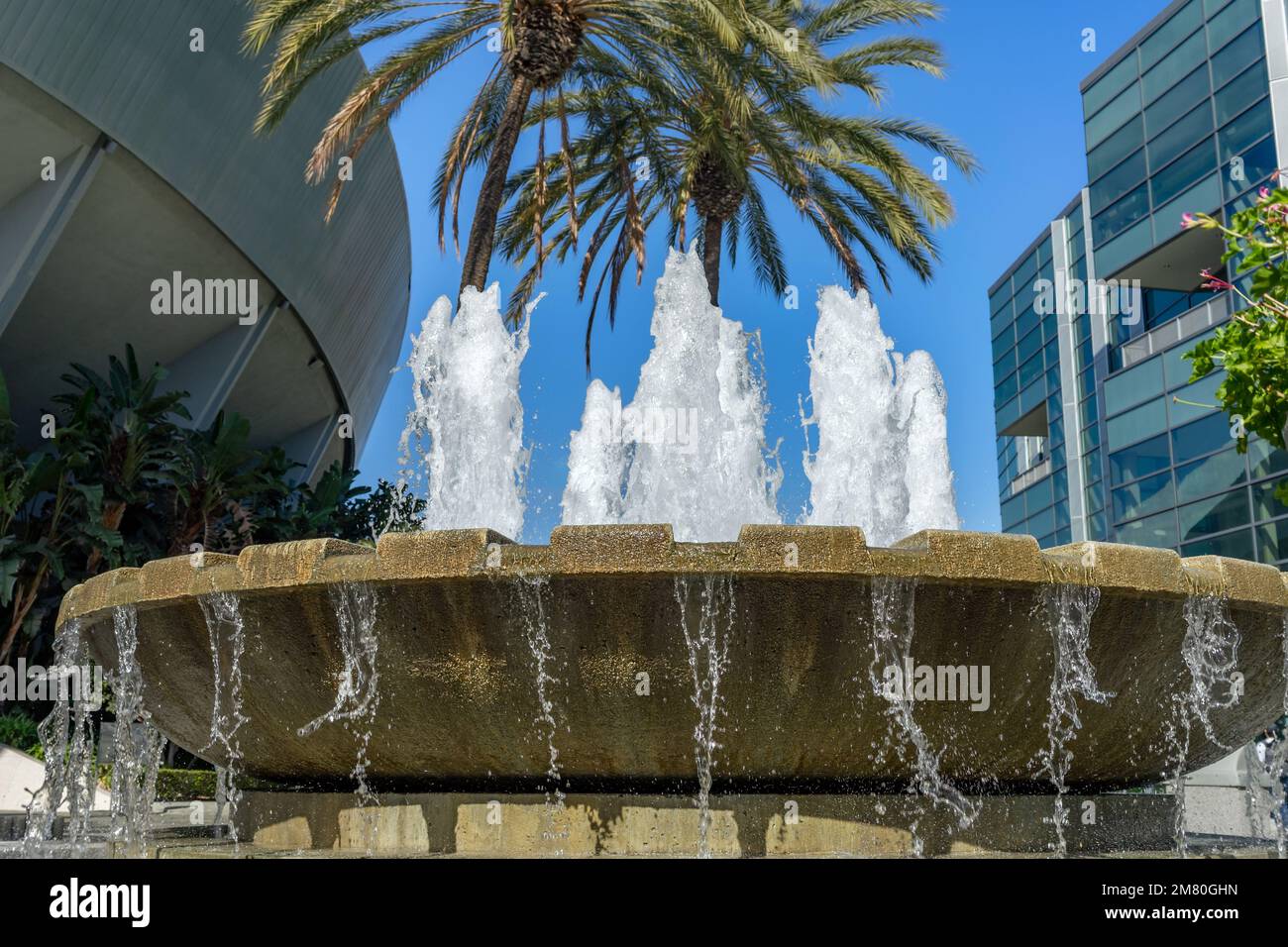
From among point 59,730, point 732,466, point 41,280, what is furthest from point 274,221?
point 59,730

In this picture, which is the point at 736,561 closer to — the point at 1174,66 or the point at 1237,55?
the point at 1237,55

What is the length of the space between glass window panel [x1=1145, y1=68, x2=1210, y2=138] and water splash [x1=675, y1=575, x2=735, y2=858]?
74.2ft

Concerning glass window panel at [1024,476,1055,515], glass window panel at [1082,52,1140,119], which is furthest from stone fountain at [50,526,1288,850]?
glass window panel at [1024,476,1055,515]

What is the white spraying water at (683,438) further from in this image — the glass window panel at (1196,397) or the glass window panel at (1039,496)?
the glass window panel at (1039,496)

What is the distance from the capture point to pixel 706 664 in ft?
13.3

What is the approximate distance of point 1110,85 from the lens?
84.8 feet

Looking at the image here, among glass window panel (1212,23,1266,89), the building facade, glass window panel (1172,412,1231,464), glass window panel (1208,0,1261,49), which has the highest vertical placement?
glass window panel (1208,0,1261,49)

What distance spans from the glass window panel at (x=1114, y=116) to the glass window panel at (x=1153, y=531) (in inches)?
348

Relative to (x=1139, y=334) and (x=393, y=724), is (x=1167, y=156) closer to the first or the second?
(x=1139, y=334)

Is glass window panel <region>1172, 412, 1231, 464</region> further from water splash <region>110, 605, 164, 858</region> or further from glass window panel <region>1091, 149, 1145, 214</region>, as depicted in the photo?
water splash <region>110, 605, 164, 858</region>

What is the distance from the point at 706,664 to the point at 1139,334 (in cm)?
2374

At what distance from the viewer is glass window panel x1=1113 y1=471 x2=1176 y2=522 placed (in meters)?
22.8

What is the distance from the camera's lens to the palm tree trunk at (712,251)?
16312mm

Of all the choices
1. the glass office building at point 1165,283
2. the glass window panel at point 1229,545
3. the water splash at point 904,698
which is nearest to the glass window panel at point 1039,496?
the glass office building at point 1165,283
